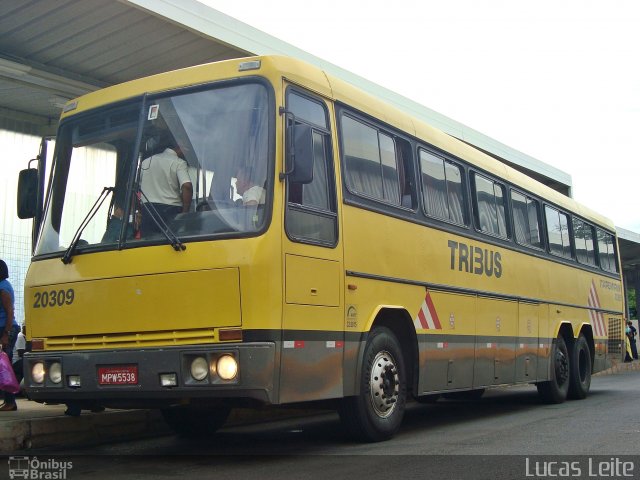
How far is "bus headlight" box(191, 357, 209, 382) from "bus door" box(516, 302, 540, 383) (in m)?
6.52

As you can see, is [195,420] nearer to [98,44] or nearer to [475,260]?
[475,260]

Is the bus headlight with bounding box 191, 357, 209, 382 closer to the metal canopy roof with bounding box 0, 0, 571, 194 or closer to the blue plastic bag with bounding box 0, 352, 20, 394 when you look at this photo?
the blue plastic bag with bounding box 0, 352, 20, 394

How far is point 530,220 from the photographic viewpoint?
13.2m

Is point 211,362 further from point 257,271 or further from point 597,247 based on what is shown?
point 597,247

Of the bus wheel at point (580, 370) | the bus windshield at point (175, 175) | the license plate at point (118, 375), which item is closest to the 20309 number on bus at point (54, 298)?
the bus windshield at point (175, 175)

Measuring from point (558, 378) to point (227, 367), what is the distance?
8.71m

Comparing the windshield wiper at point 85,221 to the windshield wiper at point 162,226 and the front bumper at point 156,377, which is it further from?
the front bumper at point 156,377

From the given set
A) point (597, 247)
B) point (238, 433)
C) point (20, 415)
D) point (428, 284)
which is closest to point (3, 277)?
point (20, 415)

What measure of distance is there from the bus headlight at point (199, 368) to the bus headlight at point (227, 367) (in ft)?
0.36

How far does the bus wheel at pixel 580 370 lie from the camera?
46.9 ft

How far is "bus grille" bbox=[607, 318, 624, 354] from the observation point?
655 inches

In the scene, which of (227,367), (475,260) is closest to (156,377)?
(227,367)

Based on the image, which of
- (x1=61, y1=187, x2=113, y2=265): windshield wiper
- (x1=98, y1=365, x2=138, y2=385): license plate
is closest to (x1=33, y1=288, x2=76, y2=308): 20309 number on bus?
(x1=61, y1=187, x2=113, y2=265): windshield wiper

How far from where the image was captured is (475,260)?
10.7 m
